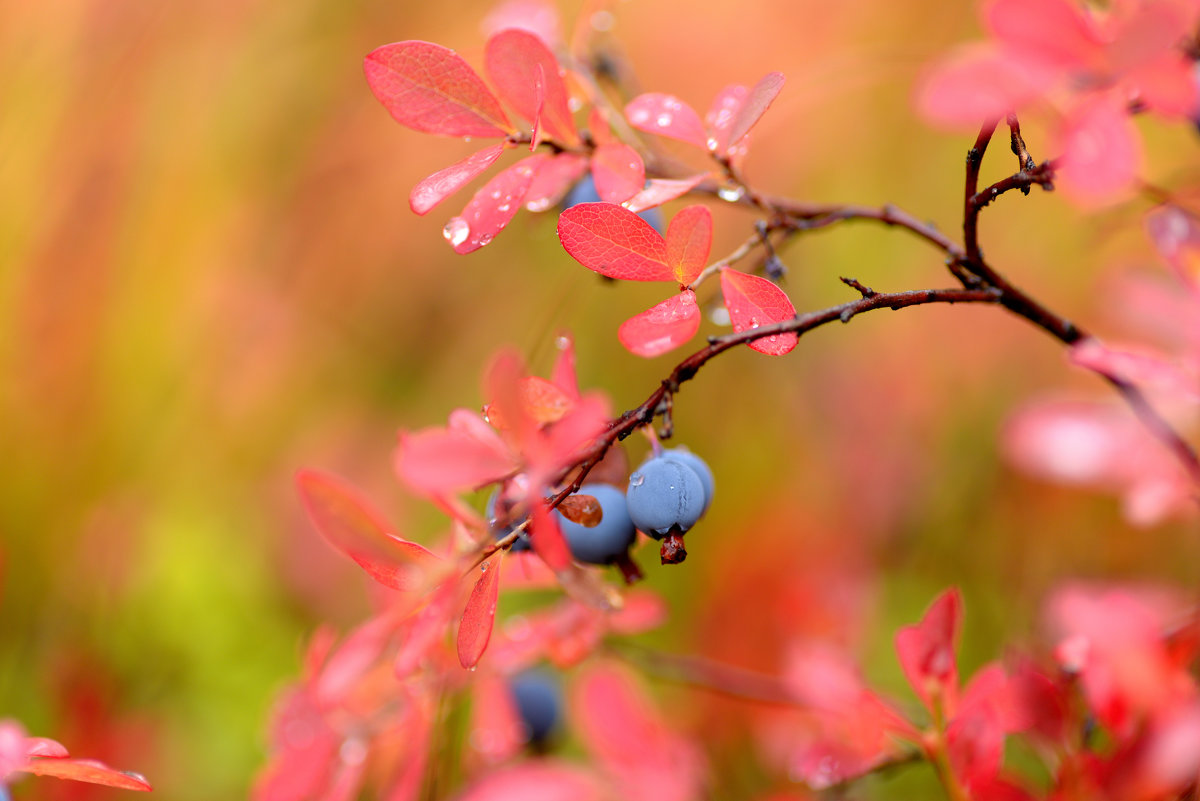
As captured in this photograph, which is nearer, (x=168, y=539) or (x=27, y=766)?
(x=27, y=766)

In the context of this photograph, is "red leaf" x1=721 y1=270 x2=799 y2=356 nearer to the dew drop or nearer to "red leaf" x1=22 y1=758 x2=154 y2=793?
the dew drop

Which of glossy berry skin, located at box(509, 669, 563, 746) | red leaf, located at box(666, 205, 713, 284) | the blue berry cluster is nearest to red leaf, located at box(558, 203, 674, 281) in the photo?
red leaf, located at box(666, 205, 713, 284)

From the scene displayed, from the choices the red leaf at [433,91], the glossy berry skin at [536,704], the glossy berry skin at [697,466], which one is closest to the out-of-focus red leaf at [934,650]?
the glossy berry skin at [697,466]

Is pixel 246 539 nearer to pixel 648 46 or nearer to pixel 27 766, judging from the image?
pixel 27 766

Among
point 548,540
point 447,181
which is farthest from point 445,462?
point 447,181

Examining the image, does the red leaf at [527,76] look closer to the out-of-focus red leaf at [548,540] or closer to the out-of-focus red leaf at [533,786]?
the out-of-focus red leaf at [548,540]

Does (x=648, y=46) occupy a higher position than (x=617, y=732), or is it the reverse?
(x=648, y=46)

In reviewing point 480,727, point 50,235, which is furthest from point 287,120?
point 480,727
